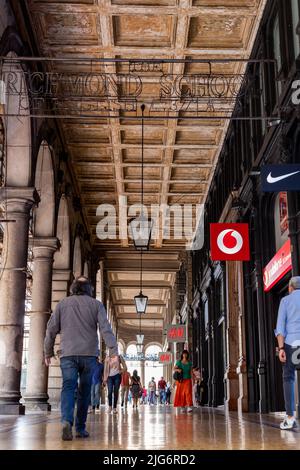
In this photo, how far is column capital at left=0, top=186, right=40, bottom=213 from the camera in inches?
545

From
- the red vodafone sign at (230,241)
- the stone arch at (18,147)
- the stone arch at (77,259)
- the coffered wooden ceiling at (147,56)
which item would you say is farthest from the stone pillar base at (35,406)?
the stone arch at (77,259)

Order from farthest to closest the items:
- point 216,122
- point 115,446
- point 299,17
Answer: point 216,122
point 299,17
point 115,446

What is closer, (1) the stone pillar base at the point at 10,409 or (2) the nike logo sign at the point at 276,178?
(2) the nike logo sign at the point at 276,178

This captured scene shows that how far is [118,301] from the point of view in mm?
50688

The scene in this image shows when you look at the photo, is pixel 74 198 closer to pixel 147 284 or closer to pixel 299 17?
pixel 299 17

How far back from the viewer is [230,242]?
47.4ft

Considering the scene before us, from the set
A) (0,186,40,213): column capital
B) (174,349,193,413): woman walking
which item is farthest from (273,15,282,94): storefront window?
(174,349,193,413): woman walking

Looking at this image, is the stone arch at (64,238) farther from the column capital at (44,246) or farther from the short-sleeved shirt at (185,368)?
the short-sleeved shirt at (185,368)

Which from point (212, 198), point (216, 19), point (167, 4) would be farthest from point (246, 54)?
point (212, 198)

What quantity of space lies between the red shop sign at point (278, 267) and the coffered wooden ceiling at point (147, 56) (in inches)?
164

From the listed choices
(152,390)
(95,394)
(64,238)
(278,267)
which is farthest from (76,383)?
(152,390)

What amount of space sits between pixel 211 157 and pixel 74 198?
5.41 meters

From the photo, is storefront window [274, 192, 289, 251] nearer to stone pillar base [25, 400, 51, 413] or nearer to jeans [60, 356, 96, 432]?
jeans [60, 356, 96, 432]

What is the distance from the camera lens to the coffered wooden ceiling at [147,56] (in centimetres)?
1376
